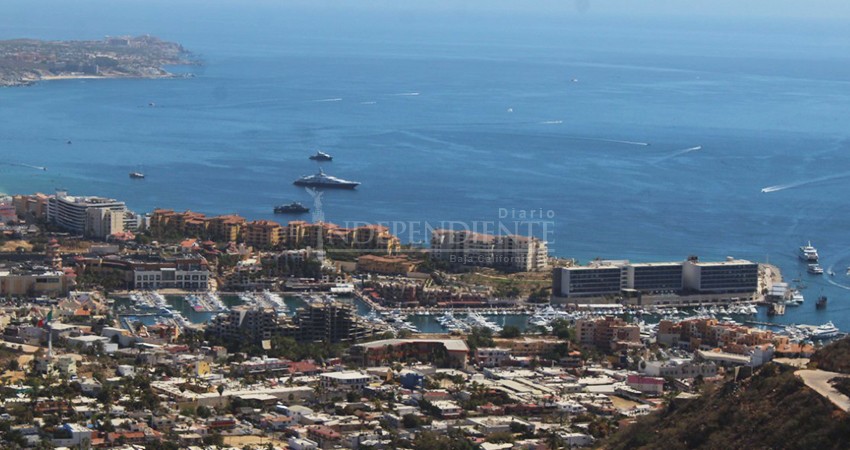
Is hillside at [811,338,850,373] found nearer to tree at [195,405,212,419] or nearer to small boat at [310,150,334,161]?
tree at [195,405,212,419]

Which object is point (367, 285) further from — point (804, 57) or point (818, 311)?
point (804, 57)

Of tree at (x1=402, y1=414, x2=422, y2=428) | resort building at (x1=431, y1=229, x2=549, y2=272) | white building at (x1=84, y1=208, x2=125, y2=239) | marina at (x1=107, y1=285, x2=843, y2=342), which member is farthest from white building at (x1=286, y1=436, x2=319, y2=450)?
white building at (x1=84, y1=208, x2=125, y2=239)

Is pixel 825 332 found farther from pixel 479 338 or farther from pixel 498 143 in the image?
pixel 498 143

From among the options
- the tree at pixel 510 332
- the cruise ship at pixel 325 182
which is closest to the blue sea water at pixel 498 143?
the cruise ship at pixel 325 182

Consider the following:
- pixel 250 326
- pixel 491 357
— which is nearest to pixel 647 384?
pixel 491 357

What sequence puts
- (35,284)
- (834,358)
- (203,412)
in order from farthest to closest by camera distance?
(35,284) < (203,412) < (834,358)

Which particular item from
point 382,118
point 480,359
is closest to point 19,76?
point 382,118
